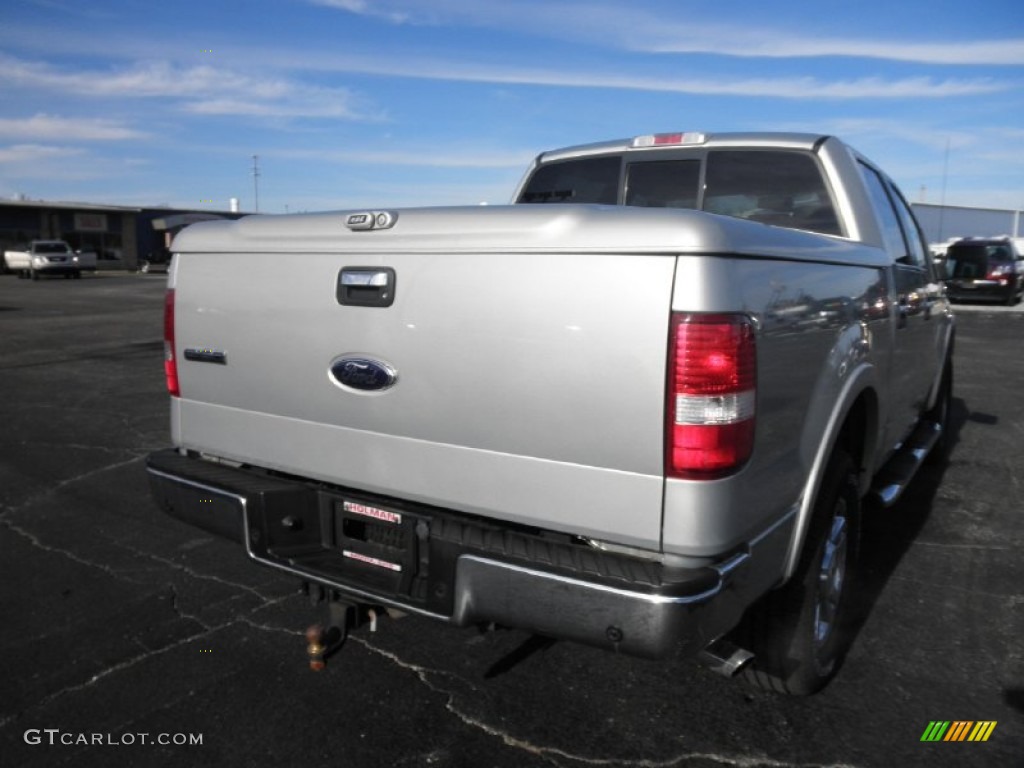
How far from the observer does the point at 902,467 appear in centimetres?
432

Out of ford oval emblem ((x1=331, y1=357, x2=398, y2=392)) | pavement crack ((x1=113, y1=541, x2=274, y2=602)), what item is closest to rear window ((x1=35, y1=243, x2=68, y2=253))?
pavement crack ((x1=113, y1=541, x2=274, y2=602))

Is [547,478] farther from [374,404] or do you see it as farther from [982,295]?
[982,295]

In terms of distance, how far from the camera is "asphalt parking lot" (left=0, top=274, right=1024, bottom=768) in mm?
2666

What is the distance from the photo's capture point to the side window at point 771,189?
3689 millimetres

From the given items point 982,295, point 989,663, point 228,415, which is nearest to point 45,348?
point 228,415

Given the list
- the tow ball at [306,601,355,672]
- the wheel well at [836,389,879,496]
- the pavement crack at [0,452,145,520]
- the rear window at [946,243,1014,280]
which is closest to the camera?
the tow ball at [306,601,355,672]

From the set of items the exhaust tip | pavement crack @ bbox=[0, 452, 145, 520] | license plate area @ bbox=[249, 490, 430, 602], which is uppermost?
license plate area @ bbox=[249, 490, 430, 602]

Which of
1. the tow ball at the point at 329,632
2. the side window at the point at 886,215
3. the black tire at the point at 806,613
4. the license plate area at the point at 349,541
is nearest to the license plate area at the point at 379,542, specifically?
the license plate area at the point at 349,541

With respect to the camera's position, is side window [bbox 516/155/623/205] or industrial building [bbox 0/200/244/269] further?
industrial building [bbox 0/200/244/269]

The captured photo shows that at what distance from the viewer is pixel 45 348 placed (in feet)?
41.0

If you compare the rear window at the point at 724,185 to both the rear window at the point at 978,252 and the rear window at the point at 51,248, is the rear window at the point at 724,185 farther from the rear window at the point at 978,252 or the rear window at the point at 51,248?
the rear window at the point at 51,248

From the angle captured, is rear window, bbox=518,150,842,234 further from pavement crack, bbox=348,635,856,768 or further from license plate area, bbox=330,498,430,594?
license plate area, bbox=330,498,430,594

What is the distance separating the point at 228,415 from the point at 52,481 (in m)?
3.27

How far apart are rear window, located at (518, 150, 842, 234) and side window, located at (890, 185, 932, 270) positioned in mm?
984
